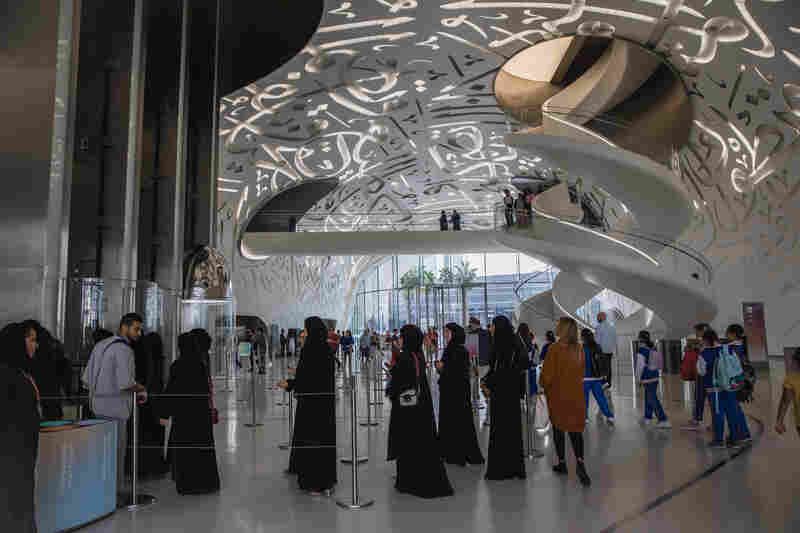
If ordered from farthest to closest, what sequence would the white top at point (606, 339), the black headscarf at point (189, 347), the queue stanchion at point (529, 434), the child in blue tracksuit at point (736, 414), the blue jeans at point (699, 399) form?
1. the white top at point (606, 339)
2. the blue jeans at point (699, 399)
3. the child in blue tracksuit at point (736, 414)
4. the queue stanchion at point (529, 434)
5. the black headscarf at point (189, 347)

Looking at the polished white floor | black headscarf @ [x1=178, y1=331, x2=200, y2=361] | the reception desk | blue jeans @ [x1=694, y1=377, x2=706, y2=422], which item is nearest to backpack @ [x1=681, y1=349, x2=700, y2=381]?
blue jeans @ [x1=694, y1=377, x2=706, y2=422]

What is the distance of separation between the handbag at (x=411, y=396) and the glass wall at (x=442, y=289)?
2490 cm

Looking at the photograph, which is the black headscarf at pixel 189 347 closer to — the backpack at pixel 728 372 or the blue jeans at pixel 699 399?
the backpack at pixel 728 372

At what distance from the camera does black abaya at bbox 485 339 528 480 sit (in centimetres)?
549

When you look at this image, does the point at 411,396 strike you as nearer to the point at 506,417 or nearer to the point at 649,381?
the point at 506,417

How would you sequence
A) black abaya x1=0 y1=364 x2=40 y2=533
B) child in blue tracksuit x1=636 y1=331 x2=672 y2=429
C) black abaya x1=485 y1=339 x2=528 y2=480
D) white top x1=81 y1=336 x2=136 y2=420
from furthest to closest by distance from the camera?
child in blue tracksuit x1=636 y1=331 x2=672 y2=429 < black abaya x1=485 y1=339 x2=528 y2=480 < white top x1=81 y1=336 x2=136 y2=420 < black abaya x1=0 y1=364 x2=40 y2=533

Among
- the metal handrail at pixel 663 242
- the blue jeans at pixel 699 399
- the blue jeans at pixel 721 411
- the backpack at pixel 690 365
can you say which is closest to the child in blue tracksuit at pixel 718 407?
the blue jeans at pixel 721 411

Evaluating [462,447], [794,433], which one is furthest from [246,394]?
[794,433]

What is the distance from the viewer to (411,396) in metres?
5.12

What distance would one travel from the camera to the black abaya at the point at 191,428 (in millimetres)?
5051

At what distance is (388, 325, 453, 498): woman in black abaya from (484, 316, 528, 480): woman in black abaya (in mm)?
637

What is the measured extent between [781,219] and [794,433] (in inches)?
440

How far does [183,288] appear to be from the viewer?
1019 centimetres

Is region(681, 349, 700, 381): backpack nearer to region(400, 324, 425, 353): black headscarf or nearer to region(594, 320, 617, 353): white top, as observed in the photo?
region(594, 320, 617, 353): white top
